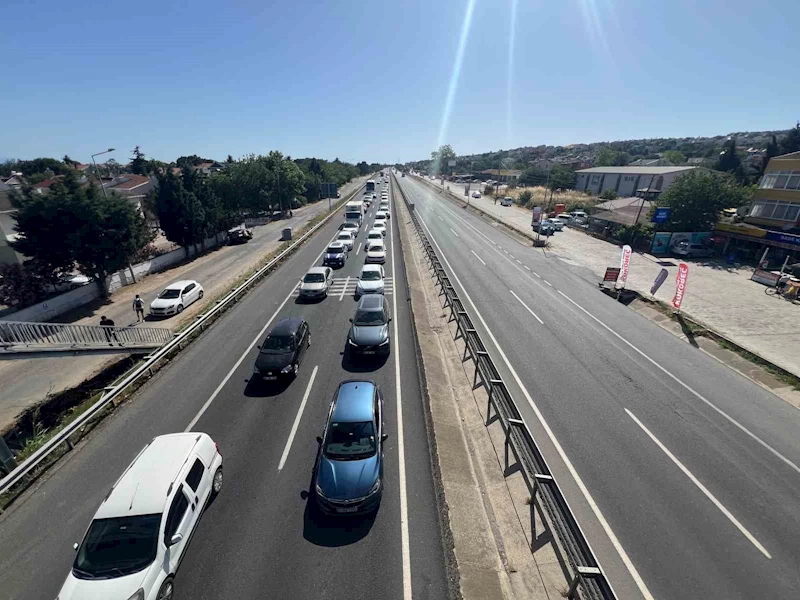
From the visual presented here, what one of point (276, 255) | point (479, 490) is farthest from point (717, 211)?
point (276, 255)

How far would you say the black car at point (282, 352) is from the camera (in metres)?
13.9

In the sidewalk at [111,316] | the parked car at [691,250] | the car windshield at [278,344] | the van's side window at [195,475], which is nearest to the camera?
the van's side window at [195,475]

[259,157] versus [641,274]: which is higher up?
[259,157]

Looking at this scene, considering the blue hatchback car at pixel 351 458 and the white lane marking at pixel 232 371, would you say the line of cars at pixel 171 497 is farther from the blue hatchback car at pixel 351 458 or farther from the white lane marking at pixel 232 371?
the white lane marking at pixel 232 371

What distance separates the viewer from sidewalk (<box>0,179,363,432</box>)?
1612 centimetres

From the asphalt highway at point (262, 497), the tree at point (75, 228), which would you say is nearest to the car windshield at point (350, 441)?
the asphalt highway at point (262, 497)

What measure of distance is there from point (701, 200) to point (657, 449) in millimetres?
38764

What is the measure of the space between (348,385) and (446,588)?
245 inches

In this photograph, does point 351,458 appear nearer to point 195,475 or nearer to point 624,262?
point 195,475

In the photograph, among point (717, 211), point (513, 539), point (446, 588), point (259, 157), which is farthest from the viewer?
point (259, 157)

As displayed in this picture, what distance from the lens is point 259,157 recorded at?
6144 cm

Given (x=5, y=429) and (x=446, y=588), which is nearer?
(x=446, y=588)

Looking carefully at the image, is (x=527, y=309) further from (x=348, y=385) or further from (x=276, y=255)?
(x=276, y=255)

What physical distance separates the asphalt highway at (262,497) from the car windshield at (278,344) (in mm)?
1426
